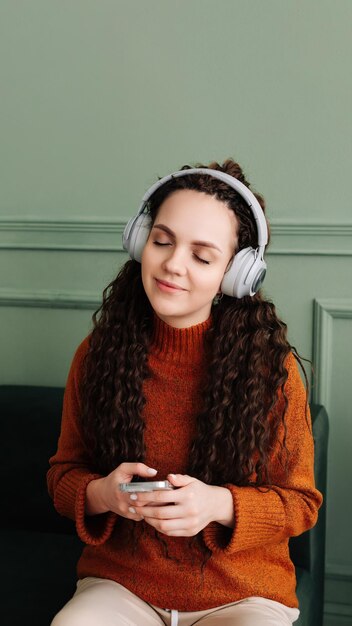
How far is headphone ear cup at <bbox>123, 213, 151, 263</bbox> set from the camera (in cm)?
143

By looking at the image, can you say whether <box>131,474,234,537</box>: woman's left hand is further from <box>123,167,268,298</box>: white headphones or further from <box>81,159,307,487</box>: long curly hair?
<box>123,167,268,298</box>: white headphones

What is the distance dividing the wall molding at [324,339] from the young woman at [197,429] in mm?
497

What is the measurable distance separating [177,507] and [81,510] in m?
0.21

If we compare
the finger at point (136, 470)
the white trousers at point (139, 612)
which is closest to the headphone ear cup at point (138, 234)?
the finger at point (136, 470)

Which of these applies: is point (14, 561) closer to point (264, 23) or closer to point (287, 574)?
point (287, 574)

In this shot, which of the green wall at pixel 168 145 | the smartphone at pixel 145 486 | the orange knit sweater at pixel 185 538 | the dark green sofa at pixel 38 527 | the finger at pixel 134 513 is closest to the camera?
the smartphone at pixel 145 486

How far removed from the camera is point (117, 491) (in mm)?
1304

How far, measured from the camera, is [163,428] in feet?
4.80

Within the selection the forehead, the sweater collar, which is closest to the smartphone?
the sweater collar

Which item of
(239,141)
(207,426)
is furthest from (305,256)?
(207,426)

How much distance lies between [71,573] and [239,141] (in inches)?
41.2

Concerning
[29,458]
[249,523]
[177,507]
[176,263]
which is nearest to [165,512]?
[177,507]

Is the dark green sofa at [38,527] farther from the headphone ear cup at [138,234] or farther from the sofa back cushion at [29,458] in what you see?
the headphone ear cup at [138,234]

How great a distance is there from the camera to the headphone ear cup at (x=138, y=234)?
1.43m
